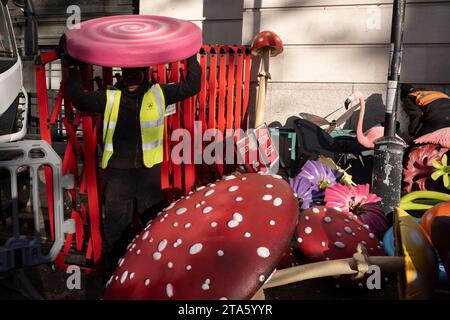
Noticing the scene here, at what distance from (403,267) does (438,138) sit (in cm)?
352

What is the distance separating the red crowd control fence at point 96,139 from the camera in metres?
3.25

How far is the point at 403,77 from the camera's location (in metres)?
6.66

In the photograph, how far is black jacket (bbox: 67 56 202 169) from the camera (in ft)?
9.68

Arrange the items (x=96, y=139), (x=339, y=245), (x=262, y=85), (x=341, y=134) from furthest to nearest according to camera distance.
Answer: (x=262, y=85) → (x=341, y=134) → (x=96, y=139) → (x=339, y=245)

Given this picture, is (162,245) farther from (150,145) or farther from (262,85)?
(262,85)

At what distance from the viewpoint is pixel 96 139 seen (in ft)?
11.0

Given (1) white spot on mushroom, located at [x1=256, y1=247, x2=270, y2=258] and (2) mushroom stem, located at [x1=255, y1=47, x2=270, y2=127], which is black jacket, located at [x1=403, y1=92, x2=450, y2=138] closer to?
(2) mushroom stem, located at [x1=255, y1=47, x2=270, y2=127]

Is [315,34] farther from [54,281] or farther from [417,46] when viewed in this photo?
[54,281]

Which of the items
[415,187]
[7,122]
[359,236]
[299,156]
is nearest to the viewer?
[359,236]

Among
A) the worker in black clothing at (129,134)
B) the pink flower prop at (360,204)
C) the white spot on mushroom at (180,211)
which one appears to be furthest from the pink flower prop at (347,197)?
the white spot on mushroom at (180,211)

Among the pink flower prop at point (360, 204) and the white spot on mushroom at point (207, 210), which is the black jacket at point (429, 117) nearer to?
the pink flower prop at point (360, 204)

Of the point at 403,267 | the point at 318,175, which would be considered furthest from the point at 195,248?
the point at 318,175
